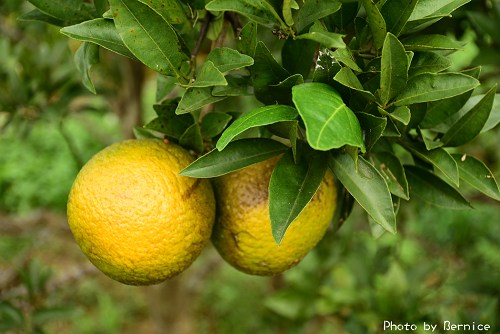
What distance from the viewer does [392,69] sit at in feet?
1.97

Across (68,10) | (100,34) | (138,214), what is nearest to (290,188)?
(138,214)

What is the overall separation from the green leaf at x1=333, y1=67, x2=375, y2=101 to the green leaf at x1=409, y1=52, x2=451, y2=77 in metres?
0.06

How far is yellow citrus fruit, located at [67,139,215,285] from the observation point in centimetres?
67

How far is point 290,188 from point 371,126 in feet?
0.38

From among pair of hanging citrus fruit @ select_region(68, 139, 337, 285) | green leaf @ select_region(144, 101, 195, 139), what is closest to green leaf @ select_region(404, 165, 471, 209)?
pair of hanging citrus fruit @ select_region(68, 139, 337, 285)

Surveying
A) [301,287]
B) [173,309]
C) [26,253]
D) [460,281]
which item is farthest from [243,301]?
[460,281]

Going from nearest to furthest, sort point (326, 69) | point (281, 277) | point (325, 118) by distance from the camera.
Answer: point (325, 118)
point (326, 69)
point (281, 277)

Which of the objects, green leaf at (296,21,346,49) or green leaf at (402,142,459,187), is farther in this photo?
green leaf at (402,142,459,187)

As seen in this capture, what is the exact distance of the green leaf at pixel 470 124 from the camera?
28.5 inches

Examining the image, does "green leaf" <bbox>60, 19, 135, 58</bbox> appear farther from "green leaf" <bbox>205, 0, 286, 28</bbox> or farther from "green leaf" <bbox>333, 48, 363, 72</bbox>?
"green leaf" <bbox>333, 48, 363, 72</bbox>

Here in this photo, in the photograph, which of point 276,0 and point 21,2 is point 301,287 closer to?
point 21,2

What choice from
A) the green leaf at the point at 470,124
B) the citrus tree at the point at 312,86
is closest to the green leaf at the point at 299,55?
the citrus tree at the point at 312,86

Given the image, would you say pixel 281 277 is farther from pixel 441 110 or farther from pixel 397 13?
pixel 397 13

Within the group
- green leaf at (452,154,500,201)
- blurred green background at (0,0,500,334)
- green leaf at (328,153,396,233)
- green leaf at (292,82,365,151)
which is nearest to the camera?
green leaf at (292,82,365,151)
